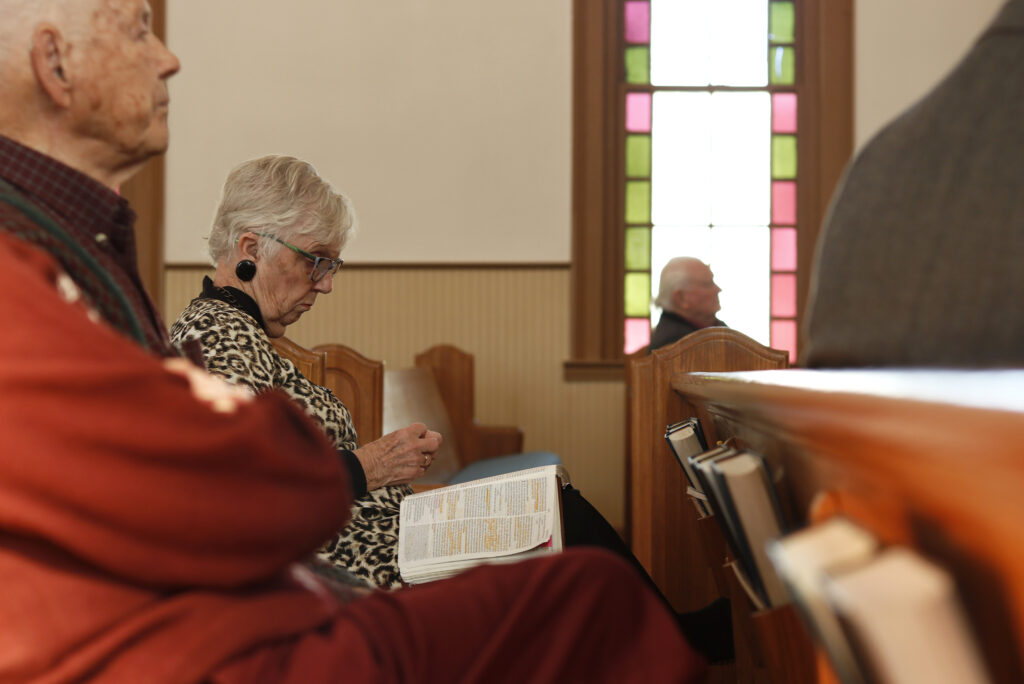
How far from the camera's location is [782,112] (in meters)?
6.12

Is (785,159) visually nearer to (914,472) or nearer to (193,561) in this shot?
(193,561)

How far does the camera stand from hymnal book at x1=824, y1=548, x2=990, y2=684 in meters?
0.49

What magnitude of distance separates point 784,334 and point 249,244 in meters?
4.49

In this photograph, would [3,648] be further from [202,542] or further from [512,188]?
[512,188]

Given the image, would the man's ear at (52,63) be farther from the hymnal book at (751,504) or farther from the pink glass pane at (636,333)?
the pink glass pane at (636,333)

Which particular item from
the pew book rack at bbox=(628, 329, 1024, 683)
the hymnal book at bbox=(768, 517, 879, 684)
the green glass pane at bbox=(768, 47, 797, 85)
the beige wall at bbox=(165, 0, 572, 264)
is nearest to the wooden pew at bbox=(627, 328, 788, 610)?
the pew book rack at bbox=(628, 329, 1024, 683)

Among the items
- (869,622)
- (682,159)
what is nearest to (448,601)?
(869,622)

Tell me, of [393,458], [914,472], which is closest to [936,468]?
[914,472]

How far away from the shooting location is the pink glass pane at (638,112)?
6.09m

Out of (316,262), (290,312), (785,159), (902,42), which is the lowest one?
(290,312)

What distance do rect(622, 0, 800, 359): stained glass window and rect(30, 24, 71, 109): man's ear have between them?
5046mm

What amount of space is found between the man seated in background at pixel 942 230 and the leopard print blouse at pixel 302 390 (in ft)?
4.07

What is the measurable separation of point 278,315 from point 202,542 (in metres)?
1.52

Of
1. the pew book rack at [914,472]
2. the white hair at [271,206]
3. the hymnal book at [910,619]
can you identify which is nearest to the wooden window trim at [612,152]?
the white hair at [271,206]
